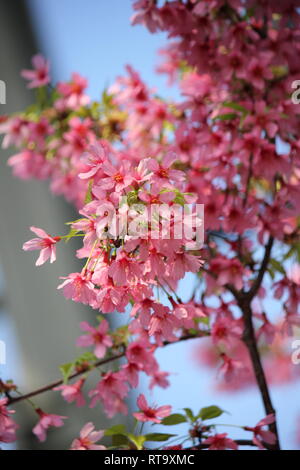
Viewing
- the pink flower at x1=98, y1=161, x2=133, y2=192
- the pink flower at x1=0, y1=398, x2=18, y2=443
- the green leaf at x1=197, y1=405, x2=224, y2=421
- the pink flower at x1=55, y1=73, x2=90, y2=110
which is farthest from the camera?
the pink flower at x1=55, y1=73, x2=90, y2=110

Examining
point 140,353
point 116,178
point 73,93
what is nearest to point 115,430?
point 140,353

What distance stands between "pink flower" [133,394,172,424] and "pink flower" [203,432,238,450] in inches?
3.7

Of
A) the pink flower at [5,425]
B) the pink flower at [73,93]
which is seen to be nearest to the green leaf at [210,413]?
the pink flower at [5,425]

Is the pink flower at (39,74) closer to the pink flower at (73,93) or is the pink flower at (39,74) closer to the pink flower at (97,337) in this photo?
the pink flower at (73,93)

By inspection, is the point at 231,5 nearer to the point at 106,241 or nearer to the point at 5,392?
the point at 106,241

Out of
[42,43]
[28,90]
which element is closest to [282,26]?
[28,90]

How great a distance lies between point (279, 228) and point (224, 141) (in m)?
0.23

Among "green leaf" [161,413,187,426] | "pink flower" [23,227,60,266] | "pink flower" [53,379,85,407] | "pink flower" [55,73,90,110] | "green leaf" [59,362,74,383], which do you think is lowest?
"green leaf" [161,413,187,426]

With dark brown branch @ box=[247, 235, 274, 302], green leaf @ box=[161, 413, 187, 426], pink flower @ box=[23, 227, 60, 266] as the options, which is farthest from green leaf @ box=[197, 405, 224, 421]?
pink flower @ box=[23, 227, 60, 266]

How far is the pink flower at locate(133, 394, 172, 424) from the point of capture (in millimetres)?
1099

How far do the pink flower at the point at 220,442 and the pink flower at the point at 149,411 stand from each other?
0.31 ft

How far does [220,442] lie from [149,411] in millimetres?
142

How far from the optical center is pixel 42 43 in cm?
302

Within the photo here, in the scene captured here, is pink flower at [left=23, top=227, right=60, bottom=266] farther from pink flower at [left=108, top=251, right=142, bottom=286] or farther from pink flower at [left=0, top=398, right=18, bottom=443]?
pink flower at [left=0, top=398, right=18, bottom=443]
